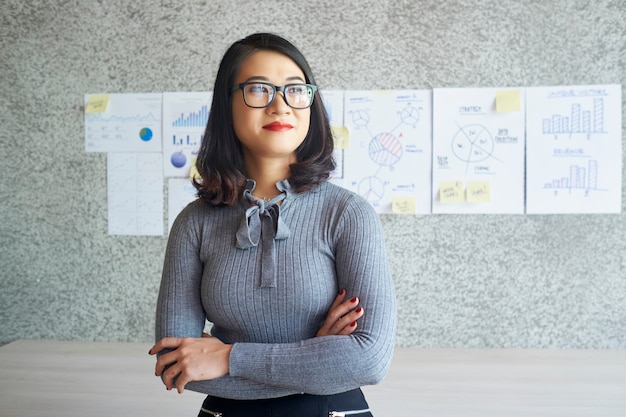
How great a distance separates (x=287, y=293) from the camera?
85cm

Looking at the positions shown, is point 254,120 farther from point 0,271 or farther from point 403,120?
point 0,271

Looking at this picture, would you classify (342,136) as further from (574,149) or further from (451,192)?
(574,149)

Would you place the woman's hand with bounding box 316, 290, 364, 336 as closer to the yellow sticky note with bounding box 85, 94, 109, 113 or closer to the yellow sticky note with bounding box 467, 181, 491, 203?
the yellow sticky note with bounding box 467, 181, 491, 203

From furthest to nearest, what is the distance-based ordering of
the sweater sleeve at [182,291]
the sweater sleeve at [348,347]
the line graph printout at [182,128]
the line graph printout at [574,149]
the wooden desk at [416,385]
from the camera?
the line graph printout at [182,128], the line graph printout at [574,149], the wooden desk at [416,385], the sweater sleeve at [182,291], the sweater sleeve at [348,347]

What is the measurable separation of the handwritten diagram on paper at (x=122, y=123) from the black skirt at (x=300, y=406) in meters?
1.32

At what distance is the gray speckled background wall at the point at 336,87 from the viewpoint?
6.07ft

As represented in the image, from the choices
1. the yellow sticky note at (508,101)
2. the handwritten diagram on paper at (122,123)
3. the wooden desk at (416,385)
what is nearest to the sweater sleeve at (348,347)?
the wooden desk at (416,385)

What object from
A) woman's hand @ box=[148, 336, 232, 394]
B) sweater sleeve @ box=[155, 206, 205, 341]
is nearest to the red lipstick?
sweater sleeve @ box=[155, 206, 205, 341]

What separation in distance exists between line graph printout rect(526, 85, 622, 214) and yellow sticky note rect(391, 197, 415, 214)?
0.38 meters

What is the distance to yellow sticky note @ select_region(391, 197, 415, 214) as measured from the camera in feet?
6.28

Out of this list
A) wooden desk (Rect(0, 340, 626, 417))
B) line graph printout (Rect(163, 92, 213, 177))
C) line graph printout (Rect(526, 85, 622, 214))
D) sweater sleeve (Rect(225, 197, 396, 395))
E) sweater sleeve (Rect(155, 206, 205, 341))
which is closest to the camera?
sweater sleeve (Rect(225, 197, 396, 395))

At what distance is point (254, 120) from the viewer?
91cm

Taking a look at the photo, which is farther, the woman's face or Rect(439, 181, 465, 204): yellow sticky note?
Rect(439, 181, 465, 204): yellow sticky note

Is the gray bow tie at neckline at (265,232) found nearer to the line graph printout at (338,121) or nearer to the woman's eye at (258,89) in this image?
the woman's eye at (258,89)
